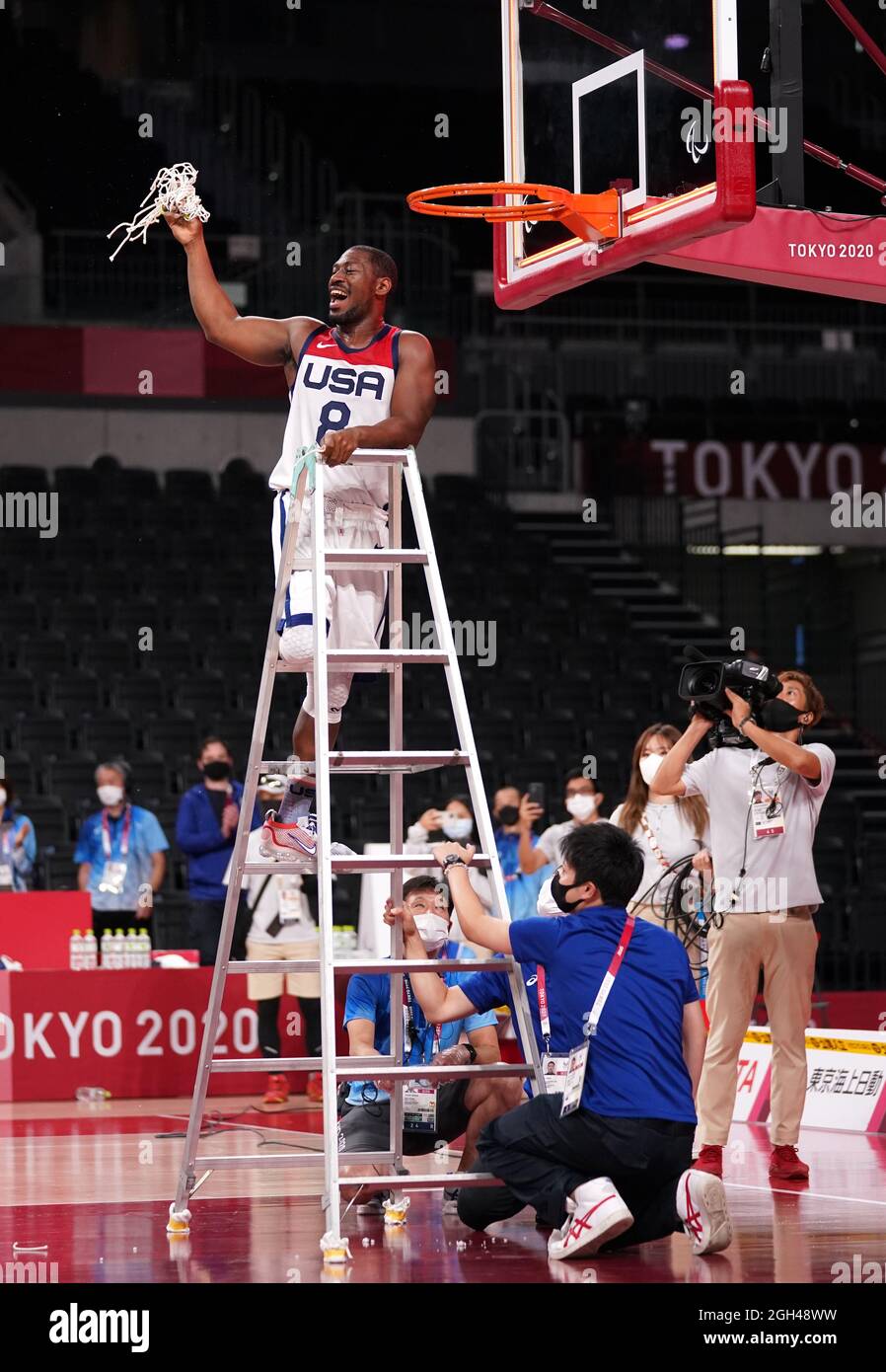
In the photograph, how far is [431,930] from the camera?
19.9 ft

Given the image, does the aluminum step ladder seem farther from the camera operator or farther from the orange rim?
the camera operator

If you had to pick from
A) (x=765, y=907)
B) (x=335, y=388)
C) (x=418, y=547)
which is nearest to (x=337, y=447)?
(x=335, y=388)

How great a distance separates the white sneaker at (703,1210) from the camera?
545 cm

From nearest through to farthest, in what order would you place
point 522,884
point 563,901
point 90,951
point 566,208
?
point 563,901 < point 566,208 < point 90,951 < point 522,884

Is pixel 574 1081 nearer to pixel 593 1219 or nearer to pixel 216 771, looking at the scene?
pixel 593 1219

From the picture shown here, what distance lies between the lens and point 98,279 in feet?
70.0

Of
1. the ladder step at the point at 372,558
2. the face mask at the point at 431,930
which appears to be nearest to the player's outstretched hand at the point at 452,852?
the face mask at the point at 431,930

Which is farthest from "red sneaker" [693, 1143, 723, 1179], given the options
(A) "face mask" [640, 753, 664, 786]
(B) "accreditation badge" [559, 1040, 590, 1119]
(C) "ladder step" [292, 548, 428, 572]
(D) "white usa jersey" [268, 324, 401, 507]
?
(D) "white usa jersey" [268, 324, 401, 507]

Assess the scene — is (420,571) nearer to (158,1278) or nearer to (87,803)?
(87,803)

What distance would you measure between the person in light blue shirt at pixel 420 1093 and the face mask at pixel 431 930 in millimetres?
261

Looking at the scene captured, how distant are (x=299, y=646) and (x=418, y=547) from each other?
6.04ft

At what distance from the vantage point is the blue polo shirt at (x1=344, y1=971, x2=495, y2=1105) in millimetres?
6629

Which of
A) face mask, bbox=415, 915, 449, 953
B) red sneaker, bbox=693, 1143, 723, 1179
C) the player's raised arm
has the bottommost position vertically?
red sneaker, bbox=693, 1143, 723, 1179

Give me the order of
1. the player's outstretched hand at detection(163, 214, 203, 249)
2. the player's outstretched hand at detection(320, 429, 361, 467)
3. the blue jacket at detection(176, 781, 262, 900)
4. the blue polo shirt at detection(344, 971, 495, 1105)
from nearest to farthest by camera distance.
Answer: the player's outstretched hand at detection(320, 429, 361, 467)
the player's outstretched hand at detection(163, 214, 203, 249)
the blue polo shirt at detection(344, 971, 495, 1105)
the blue jacket at detection(176, 781, 262, 900)
